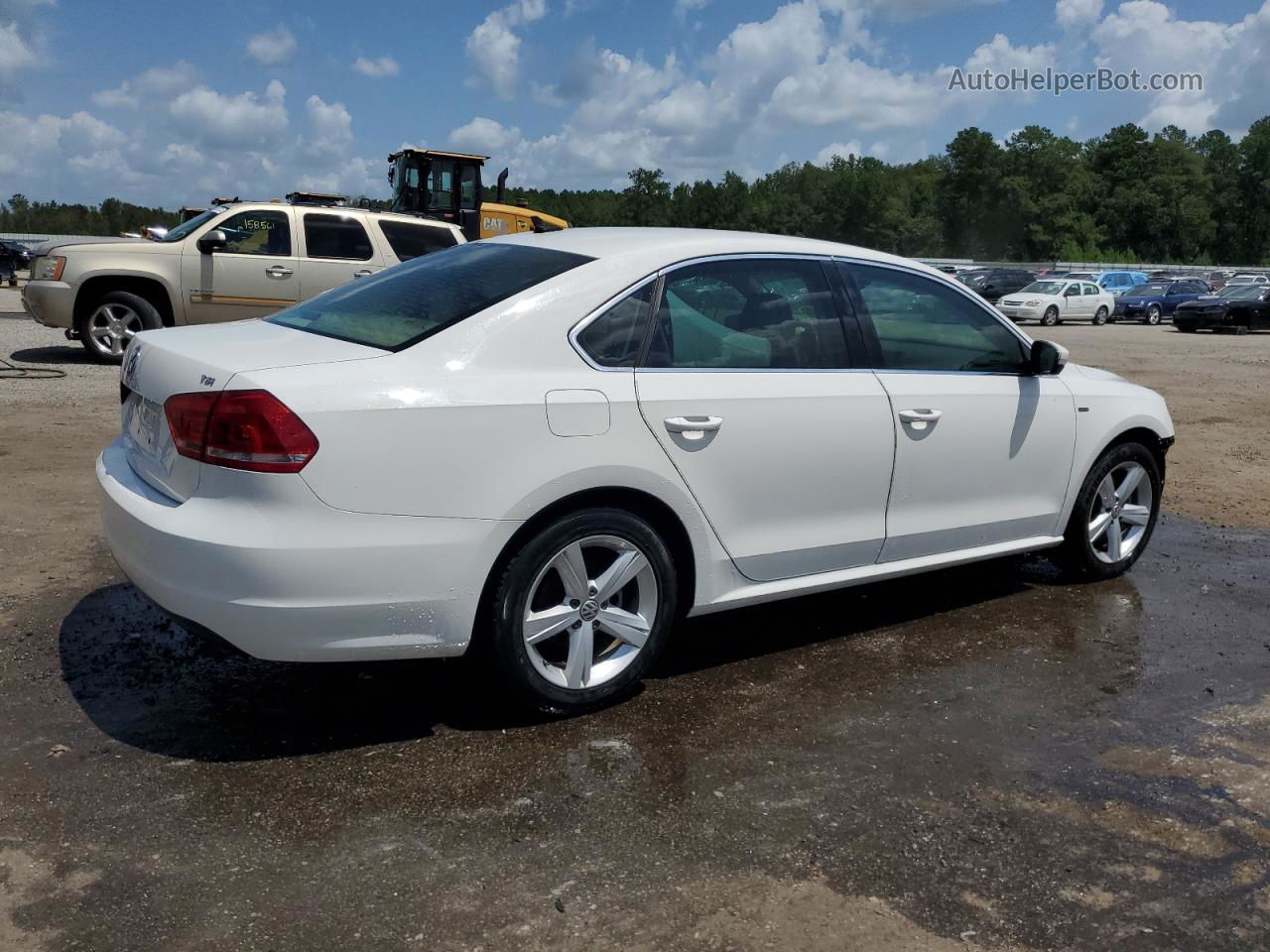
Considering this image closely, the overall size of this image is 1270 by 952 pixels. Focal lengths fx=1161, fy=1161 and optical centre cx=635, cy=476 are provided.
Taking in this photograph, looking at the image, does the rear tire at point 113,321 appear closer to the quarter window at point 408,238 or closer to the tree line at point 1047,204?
the quarter window at point 408,238

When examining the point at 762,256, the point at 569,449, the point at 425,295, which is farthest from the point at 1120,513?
the point at 425,295

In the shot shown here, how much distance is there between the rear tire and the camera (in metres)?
12.8

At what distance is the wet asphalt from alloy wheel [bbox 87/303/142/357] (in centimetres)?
885

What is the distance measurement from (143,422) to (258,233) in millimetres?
10076

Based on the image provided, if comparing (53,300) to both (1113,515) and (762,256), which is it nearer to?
(762,256)

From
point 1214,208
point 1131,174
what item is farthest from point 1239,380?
point 1214,208

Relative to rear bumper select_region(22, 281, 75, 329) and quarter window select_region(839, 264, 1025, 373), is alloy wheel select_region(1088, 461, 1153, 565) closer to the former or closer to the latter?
quarter window select_region(839, 264, 1025, 373)

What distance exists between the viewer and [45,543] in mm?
5781

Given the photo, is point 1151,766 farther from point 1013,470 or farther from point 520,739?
point 520,739

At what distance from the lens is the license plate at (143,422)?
12.2 ft

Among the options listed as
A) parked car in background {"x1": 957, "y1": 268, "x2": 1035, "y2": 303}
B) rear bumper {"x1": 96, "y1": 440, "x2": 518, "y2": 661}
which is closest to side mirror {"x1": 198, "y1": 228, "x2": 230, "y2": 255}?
rear bumper {"x1": 96, "y1": 440, "x2": 518, "y2": 661}

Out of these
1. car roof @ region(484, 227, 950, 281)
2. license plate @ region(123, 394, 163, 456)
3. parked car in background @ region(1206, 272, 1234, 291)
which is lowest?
license plate @ region(123, 394, 163, 456)

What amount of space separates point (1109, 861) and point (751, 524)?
163cm

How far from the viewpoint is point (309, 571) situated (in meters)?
3.31
